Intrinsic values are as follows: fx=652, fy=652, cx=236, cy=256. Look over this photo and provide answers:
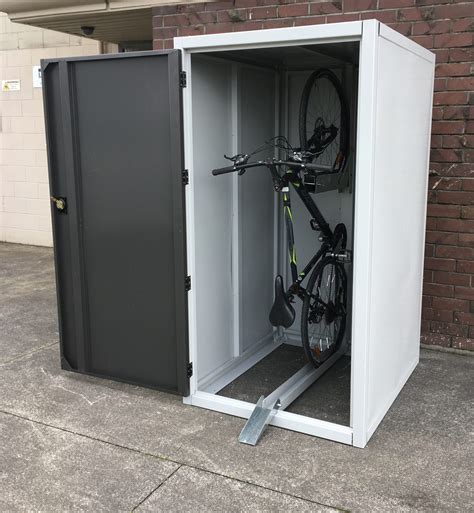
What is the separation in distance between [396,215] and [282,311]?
0.86 m

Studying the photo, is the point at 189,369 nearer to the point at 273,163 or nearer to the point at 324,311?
the point at 324,311

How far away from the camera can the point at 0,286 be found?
666cm

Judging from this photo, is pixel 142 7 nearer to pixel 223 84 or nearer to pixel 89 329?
pixel 223 84

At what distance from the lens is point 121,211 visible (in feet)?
12.1

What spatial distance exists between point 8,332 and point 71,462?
2.26 m

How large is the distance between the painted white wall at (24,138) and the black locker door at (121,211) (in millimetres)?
4937

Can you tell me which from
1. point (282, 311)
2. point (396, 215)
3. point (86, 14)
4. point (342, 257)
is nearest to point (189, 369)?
point (282, 311)

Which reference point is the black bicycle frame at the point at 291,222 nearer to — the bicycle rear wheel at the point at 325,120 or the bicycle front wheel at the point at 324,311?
the bicycle front wheel at the point at 324,311

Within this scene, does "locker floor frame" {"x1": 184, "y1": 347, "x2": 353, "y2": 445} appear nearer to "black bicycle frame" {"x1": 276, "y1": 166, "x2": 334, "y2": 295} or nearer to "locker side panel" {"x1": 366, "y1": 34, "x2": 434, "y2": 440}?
"locker side panel" {"x1": 366, "y1": 34, "x2": 434, "y2": 440}

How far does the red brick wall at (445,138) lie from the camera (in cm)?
428

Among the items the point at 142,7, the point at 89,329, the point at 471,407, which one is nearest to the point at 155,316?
the point at 89,329

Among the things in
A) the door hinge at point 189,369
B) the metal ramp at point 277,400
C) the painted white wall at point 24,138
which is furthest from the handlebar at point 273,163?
the painted white wall at point 24,138

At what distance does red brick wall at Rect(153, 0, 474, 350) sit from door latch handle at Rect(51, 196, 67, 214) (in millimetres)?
2111

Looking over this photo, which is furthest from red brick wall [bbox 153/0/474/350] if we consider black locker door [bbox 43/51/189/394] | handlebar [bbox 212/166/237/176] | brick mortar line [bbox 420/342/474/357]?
black locker door [bbox 43/51/189/394]
